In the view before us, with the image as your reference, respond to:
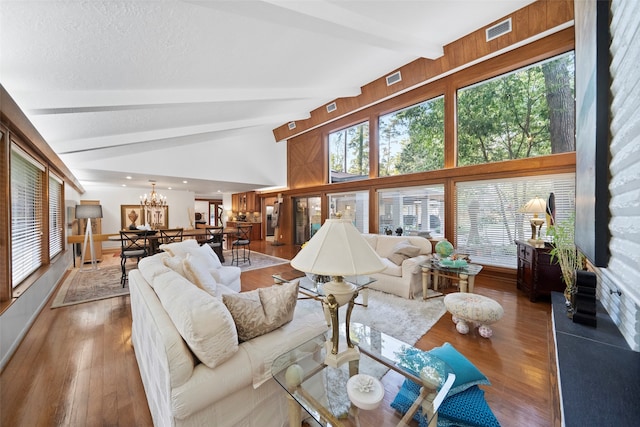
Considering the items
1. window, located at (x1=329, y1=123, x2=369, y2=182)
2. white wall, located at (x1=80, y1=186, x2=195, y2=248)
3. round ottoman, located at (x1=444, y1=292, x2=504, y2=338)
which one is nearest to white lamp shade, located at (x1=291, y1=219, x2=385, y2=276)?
round ottoman, located at (x1=444, y1=292, x2=504, y2=338)

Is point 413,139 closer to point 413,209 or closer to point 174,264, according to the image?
point 413,209

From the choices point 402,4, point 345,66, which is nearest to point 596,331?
point 402,4

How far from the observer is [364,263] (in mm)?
1101

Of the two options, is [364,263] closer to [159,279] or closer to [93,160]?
[159,279]

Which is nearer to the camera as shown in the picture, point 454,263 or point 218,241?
point 454,263

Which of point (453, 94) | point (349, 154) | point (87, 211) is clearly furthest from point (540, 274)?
point (87, 211)

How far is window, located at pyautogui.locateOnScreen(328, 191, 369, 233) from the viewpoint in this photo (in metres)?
6.57

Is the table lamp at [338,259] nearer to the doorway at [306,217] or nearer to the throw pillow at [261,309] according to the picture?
the throw pillow at [261,309]

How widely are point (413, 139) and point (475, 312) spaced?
4249 mm

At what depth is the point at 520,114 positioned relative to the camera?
418 centimetres

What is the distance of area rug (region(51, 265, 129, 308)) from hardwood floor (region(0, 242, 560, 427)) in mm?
428

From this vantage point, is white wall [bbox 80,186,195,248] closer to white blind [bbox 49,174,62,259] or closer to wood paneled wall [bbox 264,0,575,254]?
white blind [bbox 49,174,62,259]

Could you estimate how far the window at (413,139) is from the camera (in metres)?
5.14

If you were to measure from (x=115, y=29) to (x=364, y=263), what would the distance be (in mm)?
2676
